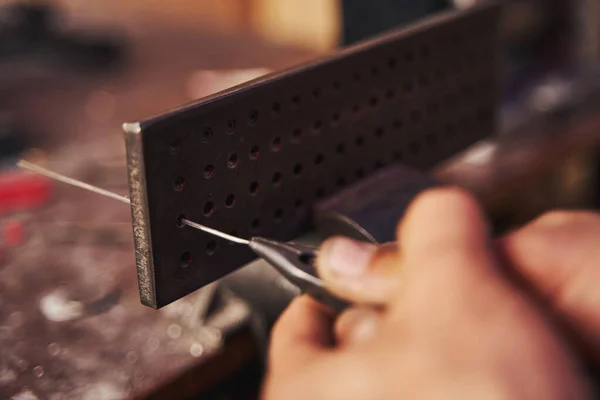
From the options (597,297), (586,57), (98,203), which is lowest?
(98,203)

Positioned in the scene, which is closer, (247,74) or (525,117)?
(525,117)

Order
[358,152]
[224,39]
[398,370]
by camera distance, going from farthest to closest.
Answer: [224,39] < [358,152] < [398,370]

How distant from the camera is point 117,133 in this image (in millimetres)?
1167

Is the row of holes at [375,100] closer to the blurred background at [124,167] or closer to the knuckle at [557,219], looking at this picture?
the blurred background at [124,167]

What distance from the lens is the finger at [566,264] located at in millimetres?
369

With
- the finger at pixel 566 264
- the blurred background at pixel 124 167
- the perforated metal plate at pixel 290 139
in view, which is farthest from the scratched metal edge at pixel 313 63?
the finger at pixel 566 264

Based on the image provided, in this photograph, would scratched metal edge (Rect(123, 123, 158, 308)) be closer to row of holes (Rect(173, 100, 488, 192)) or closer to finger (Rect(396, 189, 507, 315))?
row of holes (Rect(173, 100, 488, 192))

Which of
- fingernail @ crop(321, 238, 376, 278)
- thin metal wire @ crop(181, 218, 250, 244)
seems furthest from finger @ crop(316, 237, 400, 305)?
thin metal wire @ crop(181, 218, 250, 244)

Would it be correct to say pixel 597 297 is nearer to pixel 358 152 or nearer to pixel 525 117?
pixel 358 152

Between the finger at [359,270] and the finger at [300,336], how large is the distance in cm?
3

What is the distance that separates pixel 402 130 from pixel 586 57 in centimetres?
80

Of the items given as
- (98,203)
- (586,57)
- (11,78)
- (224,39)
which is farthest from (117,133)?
(586,57)

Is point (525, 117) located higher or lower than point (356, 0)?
lower

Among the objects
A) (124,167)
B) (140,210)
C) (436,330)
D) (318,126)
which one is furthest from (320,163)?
(124,167)
